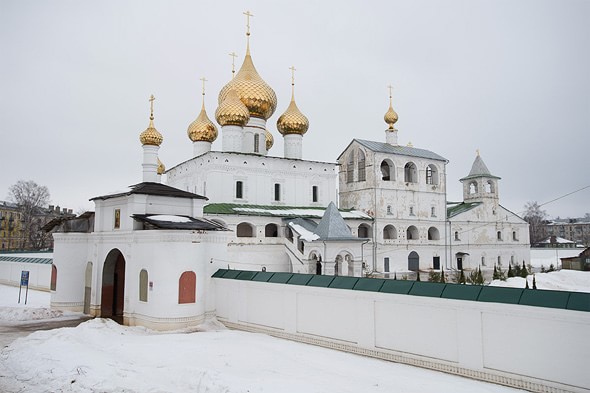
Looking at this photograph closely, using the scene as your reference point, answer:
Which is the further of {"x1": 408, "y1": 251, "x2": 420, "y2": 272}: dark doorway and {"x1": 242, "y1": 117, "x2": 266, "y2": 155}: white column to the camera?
{"x1": 408, "y1": 251, "x2": 420, "y2": 272}: dark doorway

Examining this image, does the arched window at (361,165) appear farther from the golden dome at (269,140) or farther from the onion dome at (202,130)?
the onion dome at (202,130)

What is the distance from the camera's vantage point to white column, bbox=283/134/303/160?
2986 centimetres

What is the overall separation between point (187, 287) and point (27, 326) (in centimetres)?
560

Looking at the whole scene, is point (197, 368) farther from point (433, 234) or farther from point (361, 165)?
point (433, 234)

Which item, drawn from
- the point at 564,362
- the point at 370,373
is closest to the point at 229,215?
the point at 370,373

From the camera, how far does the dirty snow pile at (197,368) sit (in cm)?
829

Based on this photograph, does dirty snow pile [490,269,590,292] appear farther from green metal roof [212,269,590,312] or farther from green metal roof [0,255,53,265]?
green metal roof [0,255,53,265]

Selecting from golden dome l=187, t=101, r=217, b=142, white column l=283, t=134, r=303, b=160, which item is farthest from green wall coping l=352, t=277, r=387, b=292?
golden dome l=187, t=101, r=217, b=142

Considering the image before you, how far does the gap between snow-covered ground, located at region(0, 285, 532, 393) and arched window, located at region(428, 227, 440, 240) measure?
78.3 feet

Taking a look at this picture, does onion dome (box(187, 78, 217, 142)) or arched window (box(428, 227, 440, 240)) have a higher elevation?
onion dome (box(187, 78, 217, 142))

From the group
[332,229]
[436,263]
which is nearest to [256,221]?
[332,229]

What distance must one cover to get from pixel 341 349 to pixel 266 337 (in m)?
2.36

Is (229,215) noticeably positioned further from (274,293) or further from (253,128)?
(274,293)

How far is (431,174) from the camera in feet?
114
